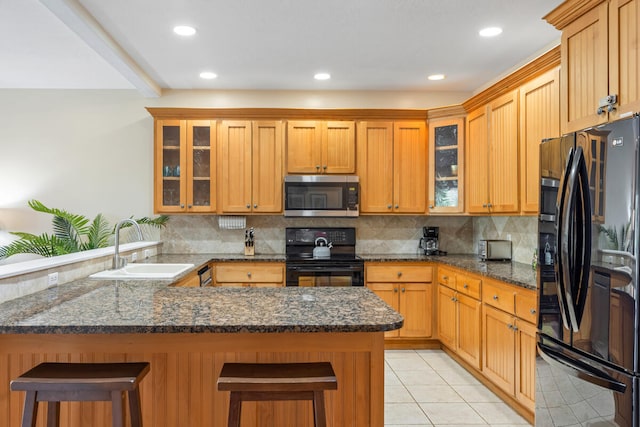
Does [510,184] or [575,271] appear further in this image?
[510,184]

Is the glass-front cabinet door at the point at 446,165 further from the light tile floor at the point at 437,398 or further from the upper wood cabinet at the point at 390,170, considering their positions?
the light tile floor at the point at 437,398

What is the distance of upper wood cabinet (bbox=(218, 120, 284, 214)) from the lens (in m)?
4.28

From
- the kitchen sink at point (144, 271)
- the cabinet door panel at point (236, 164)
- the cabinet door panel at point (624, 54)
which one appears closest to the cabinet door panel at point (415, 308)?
the cabinet door panel at point (236, 164)

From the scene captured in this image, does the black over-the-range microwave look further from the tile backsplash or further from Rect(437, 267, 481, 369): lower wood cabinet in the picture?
Rect(437, 267, 481, 369): lower wood cabinet

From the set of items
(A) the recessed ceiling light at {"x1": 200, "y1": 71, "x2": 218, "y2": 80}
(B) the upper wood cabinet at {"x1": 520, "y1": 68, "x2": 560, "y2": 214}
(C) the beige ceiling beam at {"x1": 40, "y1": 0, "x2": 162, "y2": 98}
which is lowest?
(B) the upper wood cabinet at {"x1": 520, "y1": 68, "x2": 560, "y2": 214}

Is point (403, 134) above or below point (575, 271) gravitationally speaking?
above

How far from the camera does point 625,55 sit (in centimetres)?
188

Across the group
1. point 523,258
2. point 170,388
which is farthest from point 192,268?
point 523,258

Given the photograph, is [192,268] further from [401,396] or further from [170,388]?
[401,396]

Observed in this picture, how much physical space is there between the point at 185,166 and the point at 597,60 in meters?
3.50

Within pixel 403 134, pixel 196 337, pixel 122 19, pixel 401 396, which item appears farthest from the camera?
pixel 403 134

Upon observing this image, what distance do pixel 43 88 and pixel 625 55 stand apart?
5.07 metres

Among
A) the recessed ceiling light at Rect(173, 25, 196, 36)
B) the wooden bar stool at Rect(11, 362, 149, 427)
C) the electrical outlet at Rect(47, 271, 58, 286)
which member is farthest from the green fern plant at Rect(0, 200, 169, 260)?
the wooden bar stool at Rect(11, 362, 149, 427)

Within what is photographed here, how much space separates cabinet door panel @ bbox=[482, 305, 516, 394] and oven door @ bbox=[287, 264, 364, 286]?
127cm
